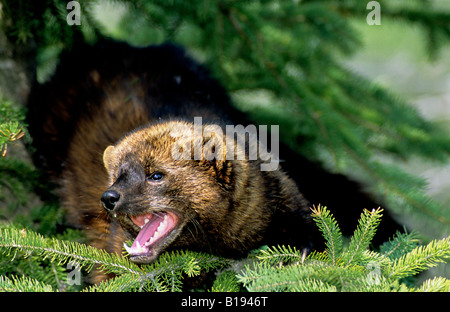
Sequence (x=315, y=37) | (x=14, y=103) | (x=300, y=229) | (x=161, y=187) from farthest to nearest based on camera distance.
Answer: (x=315, y=37) < (x=14, y=103) < (x=300, y=229) < (x=161, y=187)

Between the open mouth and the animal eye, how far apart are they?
19 cm

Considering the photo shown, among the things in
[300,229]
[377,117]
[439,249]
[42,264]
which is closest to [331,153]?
[377,117]

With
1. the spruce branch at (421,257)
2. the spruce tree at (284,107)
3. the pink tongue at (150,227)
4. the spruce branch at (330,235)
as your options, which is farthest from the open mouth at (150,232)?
the spruce branch at (421,257)

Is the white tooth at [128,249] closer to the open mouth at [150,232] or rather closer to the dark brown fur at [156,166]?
the open mouth at [150,232]

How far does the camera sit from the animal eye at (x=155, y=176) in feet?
9.20

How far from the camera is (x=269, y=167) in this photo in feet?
10.4

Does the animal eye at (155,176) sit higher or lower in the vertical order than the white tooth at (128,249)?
higher

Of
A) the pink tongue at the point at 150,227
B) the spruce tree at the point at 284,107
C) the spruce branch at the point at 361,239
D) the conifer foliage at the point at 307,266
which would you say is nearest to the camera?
the conifer foliage at the point at 307,266

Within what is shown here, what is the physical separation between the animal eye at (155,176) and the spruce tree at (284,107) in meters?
0.48

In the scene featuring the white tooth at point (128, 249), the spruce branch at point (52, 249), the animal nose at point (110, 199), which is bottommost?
the white tooth at point (128, 249)

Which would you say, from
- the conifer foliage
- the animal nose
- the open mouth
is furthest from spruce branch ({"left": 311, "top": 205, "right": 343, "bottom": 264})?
the animal nose

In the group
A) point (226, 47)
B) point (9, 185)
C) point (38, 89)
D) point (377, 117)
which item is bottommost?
point (9, 185)

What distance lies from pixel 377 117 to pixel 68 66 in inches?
97.7
